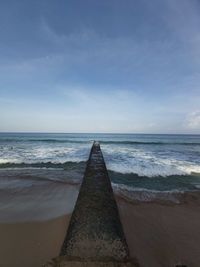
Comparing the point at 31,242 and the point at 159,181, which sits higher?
the point at 31,242

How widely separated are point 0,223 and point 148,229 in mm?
2708

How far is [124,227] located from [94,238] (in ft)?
4.53

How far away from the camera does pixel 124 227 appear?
12.1 ft

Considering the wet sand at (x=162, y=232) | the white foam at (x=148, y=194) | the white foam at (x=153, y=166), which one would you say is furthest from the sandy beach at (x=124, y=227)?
the white foam at (x=153, y=166)

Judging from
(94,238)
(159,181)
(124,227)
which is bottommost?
(159,181)

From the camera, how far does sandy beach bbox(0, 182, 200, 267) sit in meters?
2.83

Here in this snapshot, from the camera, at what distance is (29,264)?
2602 mm

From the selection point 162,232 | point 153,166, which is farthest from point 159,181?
point 162,232

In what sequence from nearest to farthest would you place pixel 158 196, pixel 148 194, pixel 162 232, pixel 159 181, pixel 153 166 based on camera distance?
pixel 162 232
pixel 158 196
pixel 148 194
pixel 159 181
pixel 153 166

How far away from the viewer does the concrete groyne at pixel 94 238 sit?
1.88 metres

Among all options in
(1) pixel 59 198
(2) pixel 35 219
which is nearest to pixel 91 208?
(2) pixel 35 219

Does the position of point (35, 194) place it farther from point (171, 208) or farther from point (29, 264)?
point (171, 208)

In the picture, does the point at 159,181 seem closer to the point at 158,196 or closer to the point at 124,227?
the point at 158,196

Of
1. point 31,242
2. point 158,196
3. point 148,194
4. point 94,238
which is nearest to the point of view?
point 94,238
